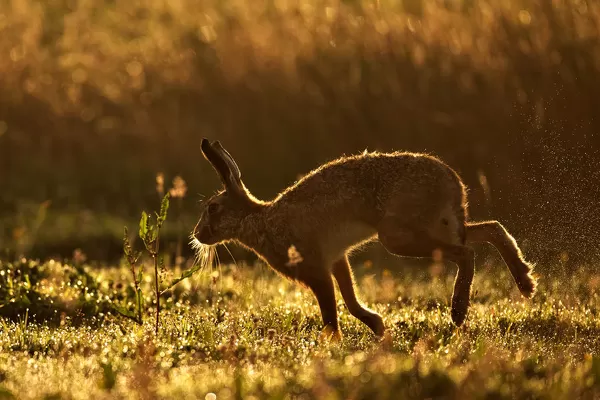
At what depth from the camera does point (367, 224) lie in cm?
648

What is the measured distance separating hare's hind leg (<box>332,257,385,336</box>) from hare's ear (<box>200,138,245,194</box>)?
781 millimetres

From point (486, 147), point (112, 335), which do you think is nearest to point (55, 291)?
point (112, 335)

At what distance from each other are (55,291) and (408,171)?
2743 millimetres

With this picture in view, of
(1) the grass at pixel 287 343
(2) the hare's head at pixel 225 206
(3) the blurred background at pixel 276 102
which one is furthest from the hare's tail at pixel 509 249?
(3) the blurred background at pixel 276 102

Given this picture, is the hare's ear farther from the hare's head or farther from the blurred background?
the blurred background

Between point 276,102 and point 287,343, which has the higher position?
point 276,102

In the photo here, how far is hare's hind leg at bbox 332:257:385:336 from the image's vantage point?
21.3 ft

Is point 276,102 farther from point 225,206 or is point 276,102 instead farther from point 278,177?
point 225,206

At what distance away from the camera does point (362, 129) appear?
504 inches

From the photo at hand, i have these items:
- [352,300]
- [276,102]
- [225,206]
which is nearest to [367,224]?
[352,300]

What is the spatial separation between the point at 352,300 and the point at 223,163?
1153 mm

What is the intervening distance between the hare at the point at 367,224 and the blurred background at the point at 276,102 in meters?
2.80

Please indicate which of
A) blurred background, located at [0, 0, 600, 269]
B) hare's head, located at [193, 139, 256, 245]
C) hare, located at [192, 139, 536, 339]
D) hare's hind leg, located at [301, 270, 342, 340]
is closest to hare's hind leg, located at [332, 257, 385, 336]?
hare, located at [192, 139, 536, 339]

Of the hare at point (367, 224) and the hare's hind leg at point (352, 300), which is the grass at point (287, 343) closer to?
the hare's hind leg at point (352, 300)
